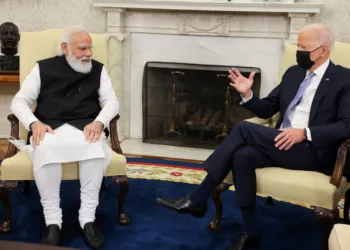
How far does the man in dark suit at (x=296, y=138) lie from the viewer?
82.0 inches

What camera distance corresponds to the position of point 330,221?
1952 millimetres

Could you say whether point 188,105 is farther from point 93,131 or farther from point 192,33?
point 93,131

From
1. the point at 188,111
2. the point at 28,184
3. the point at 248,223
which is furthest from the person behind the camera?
the point at 188,111

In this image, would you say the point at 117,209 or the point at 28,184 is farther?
the point at 28,184

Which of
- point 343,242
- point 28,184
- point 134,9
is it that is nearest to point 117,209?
point 28,184

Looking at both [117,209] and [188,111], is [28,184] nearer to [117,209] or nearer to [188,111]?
[117,209]

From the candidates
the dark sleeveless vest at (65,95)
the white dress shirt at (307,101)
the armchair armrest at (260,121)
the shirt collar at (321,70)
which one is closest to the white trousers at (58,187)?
the dark sleeveless vest at (65,95)

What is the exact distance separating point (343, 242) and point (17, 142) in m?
1.68

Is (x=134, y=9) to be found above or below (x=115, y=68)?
above

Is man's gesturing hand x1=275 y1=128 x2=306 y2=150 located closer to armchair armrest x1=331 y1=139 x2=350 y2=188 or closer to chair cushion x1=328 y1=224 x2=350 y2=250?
armchair armrest x1=331 y1=139 x2=350 y2=188

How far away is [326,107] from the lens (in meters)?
2.19

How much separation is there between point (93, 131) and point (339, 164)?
1.22 metres

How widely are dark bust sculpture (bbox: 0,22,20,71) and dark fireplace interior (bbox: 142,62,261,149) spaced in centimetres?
116

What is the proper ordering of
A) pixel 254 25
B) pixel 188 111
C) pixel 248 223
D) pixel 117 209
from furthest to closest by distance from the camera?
pixel 188 111 → pixel 254 25 → pixel 117 209 → pixel 248 223
